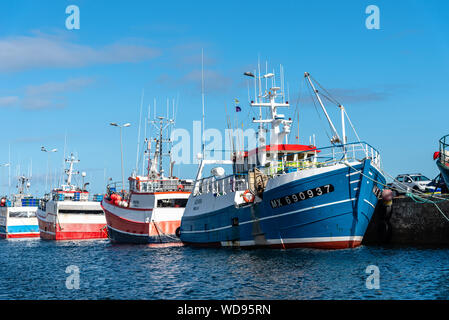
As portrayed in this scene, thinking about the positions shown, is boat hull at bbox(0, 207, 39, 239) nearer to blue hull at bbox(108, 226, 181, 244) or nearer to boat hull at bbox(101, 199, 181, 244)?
blue hull at bbox(108, 226, 181, 244)

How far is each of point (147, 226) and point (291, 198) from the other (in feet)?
61.5

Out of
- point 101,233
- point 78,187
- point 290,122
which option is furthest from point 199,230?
point 78,187

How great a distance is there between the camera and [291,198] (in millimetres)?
26703

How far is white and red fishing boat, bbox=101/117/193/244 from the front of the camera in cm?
4238

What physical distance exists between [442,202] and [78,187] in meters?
56.3

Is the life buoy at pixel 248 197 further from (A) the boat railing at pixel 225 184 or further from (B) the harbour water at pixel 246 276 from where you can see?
(B) the harbour water at pixel 246 276

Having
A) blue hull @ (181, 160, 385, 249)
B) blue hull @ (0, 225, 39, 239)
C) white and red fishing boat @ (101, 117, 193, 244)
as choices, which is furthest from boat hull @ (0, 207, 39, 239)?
blue hull @ (181, 160, 385, 249)

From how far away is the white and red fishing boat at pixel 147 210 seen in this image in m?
42.4

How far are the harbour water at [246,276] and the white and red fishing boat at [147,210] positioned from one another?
12.1m

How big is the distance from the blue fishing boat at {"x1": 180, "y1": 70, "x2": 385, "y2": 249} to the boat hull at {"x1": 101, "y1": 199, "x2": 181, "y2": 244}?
773 centimetres

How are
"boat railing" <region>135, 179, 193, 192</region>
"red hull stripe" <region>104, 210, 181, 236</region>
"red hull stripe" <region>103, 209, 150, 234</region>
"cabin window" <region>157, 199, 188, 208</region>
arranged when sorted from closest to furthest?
"red hull stripe" <region>104, 210, 181, 236</region> < "red hull stripe" <region>103, 209, 150, 234</region> < "cabin window" <region>157, 199, 188, 208</region> < "boat railing" <region>135, 179, 193, 192</region>

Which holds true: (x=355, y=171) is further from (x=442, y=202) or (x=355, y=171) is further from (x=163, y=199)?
(x=163, y=199)

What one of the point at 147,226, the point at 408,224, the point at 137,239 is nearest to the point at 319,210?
the point at 408,224

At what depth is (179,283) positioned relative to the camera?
802 inches
